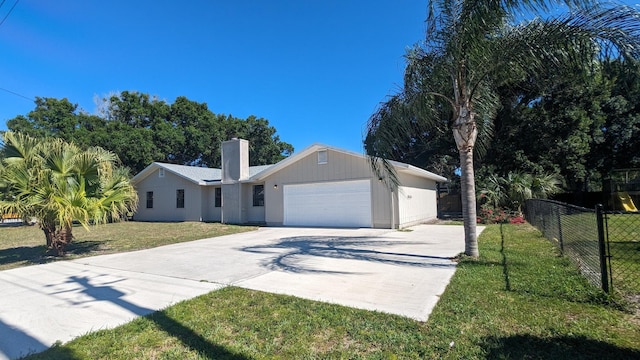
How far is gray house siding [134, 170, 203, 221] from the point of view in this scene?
20.3 meters

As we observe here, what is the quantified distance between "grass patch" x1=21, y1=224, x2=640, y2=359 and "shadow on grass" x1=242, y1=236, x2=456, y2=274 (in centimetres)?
211

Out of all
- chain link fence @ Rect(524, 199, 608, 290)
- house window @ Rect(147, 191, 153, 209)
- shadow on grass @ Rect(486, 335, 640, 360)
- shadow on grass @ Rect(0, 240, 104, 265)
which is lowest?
shadow on grass @ Rect(486, 335, 640, 360)

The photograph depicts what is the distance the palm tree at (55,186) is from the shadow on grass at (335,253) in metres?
4.02

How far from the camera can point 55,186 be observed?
8148 millimetres

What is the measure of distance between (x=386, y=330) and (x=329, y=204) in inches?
473

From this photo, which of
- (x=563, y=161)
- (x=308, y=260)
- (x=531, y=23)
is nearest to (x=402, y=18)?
(x=531, y=23)

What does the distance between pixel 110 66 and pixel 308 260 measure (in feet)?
52.2

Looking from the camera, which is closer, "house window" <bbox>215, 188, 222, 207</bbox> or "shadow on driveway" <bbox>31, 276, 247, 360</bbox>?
"shadow on driveway" <bbox>31, 276, 247, 360</bbox>

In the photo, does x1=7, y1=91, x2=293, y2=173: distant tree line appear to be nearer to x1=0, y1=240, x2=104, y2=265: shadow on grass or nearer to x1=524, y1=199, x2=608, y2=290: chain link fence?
x1=0, y1=240, x2=104, y2=265: shadow on grass

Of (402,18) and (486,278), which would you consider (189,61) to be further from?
(486,278)

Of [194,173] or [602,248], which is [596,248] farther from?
[194,173]

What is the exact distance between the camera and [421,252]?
846 cm

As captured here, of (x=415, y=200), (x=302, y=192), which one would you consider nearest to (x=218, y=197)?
(x=302, y=192)

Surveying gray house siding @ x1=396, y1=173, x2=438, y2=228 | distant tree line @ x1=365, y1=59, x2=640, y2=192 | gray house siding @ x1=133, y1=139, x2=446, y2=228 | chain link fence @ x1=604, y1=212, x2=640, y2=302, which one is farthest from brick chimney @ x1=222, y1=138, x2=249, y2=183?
chain link fence @ x1=604, y1=212, x2=640, y2=302
